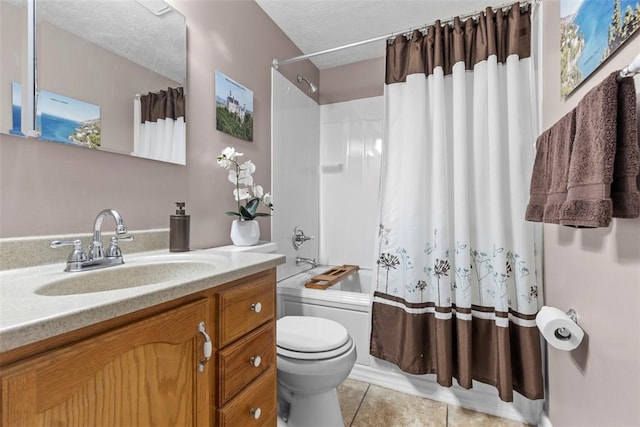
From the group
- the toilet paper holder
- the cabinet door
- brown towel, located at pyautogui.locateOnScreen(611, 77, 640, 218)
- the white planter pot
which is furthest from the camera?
the white planter pot

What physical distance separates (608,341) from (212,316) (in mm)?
1151

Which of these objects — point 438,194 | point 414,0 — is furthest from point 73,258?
point 414,0

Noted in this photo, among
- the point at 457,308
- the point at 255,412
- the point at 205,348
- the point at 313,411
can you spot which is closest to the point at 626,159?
the point at 457,308

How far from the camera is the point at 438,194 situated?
5.29 feet

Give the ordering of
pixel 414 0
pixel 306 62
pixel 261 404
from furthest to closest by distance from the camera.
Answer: pixel 306 62
pixel 414 0
pixel 261 404

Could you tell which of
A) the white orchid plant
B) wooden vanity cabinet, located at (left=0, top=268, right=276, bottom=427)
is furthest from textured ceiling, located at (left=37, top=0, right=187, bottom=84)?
wooden vanity cabinet, located at (left=0, top=268, right=276, bottom=427)

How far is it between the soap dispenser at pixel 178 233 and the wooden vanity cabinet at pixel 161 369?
1.43ft

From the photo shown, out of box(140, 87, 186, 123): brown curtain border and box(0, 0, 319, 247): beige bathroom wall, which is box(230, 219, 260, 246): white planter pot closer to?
box(0, 0, 319, 247): beige bathroom wall

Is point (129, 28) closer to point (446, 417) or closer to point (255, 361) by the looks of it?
point (255, 361)

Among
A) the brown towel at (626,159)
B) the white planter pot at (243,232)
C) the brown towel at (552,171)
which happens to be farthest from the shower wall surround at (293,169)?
the brown towel at (626,159)

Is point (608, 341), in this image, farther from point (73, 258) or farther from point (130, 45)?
point (130, 45)

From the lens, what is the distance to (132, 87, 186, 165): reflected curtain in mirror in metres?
1.21

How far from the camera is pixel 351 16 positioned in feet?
6.61

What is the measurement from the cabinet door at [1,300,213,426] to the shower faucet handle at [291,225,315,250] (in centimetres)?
154
